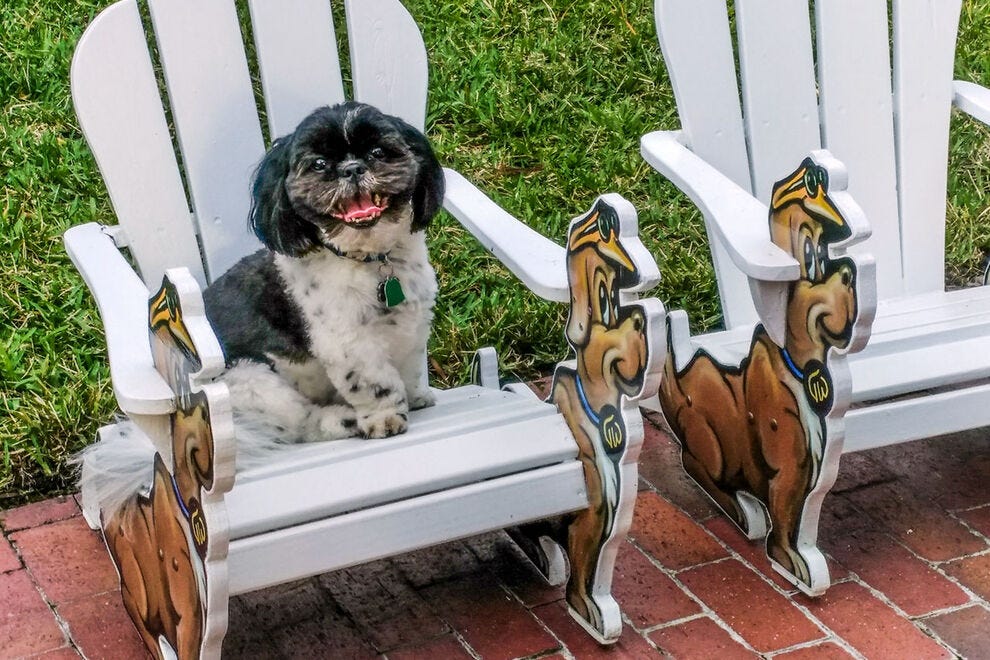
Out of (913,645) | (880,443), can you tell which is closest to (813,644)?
(913,645)

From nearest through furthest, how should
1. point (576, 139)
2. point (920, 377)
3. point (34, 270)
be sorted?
point (920, 377) < point (34, 270) < point (576, 139)

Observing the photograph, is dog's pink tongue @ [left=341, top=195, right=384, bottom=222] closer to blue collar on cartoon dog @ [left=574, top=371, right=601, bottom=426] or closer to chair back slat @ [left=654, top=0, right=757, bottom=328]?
blue collar on cartoon dog @ [left=574, top=371, right=601, bottom=426]

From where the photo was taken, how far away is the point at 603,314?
8.69 ft

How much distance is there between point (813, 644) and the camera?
2.85 metres

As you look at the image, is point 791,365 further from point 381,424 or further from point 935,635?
point 381,424

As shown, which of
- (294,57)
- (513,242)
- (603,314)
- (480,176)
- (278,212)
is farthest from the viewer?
(480,176)

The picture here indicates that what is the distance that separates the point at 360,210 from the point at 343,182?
0.07 meters

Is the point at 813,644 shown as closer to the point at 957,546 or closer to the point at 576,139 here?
the point at 957,546

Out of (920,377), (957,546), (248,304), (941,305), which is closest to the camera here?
(248,304)

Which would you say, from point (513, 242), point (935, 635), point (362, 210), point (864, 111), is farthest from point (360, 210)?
point (864, 111)

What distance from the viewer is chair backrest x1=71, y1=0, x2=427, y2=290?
296 centimetres

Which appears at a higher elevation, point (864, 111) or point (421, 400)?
point (864, 111)

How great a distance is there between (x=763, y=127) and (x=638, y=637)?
1.36 meters

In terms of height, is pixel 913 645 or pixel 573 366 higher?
pixel 573 366
